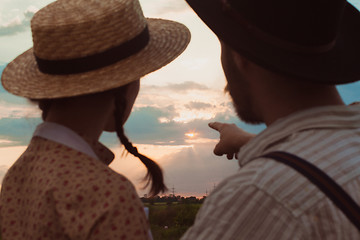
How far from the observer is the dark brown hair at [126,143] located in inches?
103

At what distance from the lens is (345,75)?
86.0 inches

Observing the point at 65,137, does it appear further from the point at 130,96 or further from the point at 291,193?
the point at 291,193

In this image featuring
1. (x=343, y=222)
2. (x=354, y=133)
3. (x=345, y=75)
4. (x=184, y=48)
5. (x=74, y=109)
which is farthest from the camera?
(x=184, y=48)

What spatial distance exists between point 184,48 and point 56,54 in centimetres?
91

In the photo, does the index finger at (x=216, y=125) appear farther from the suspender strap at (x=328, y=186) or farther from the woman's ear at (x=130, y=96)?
the suspender strap at (x=328, y=186)

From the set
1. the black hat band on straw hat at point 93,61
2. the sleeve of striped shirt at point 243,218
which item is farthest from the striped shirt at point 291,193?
the black hat band on straw hat at point 93,61

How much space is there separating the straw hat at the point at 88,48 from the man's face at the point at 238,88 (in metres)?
0.59

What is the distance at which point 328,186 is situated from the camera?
177cm

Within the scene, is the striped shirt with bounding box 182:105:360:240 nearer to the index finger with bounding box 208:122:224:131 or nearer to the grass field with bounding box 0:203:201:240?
the index finger with bounding box 208:122:224:131

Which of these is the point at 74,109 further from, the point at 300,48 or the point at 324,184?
the point at 324,184

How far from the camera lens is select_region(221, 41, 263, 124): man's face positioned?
222cm

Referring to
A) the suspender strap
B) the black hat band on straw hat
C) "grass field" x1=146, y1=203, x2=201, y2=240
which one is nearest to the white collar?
the black hat band on straw hat

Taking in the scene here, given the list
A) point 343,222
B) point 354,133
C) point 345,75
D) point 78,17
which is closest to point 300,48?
point 345,75

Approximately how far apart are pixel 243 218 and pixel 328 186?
349 millimetres
